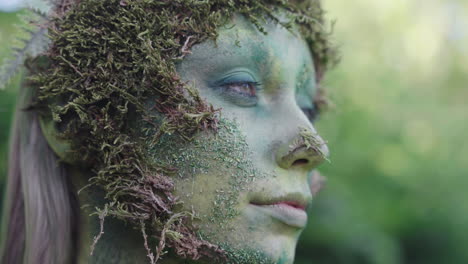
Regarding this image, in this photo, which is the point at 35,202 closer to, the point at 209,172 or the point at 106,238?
the point at 106,238

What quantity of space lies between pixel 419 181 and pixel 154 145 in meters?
4.52

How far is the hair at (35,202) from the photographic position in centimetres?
219

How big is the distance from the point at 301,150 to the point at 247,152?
7.2 inches

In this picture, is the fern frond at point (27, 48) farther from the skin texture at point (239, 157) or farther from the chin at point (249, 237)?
the chin at point (249, 237)

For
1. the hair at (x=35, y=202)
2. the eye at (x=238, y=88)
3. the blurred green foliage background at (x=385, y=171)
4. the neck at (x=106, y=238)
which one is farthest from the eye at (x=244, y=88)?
the blurred green foliage background at (x=385, y=171)

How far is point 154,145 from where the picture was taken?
201cm

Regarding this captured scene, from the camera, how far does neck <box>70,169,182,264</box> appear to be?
2.08 m

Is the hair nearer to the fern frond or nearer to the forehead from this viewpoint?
the fern frond

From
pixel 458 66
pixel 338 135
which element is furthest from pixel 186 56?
pixel 458 66

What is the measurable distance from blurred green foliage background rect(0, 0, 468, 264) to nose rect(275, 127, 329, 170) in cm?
310

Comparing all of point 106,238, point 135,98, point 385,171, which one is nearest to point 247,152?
point 135,98

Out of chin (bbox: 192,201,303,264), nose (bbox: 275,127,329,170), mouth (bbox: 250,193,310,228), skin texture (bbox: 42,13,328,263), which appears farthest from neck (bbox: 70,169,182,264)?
nose (bbox: 275,127,329,170)

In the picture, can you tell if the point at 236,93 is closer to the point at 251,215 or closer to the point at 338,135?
the point at 251,215

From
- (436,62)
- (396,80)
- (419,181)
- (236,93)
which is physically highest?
(436,62)
